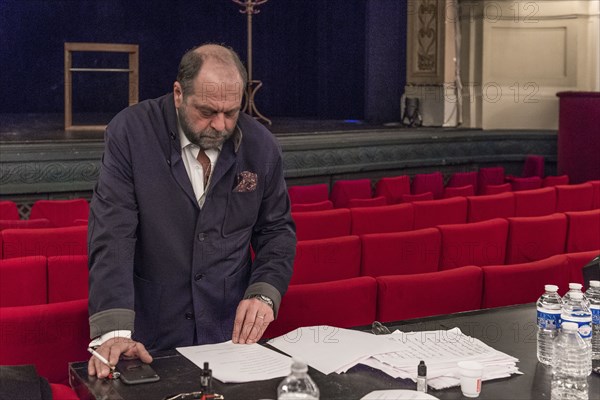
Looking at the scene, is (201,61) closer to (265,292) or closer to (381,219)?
(265,292)

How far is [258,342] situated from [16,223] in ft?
8.58

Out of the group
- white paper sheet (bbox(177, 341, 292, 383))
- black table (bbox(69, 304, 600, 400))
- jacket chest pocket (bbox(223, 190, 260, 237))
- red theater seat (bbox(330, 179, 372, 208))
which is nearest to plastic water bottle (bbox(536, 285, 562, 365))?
black table (bbox(69, 304, 600, 400))

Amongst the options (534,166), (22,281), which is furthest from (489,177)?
(22,281)

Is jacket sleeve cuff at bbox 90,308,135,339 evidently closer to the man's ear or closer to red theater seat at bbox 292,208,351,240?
the man's ear

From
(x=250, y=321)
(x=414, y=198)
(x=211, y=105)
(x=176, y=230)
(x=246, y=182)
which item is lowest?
(x=250, y=321)

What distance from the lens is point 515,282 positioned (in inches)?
132

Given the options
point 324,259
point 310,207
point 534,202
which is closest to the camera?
point 324,259

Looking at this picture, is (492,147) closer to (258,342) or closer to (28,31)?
(28,31)

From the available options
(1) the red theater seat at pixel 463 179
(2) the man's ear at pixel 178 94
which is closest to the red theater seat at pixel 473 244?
(2) the man's ear at pixel 178 94

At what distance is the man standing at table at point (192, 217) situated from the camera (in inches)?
93.0

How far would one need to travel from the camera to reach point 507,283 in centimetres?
332

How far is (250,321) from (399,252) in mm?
1843

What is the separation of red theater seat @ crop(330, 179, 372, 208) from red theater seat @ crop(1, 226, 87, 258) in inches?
129

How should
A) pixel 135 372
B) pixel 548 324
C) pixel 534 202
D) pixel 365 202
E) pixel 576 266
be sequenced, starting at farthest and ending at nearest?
pixel 365 202, pixel 534 202, pixel 576 266, pixel 548 324, pixel 135 372
